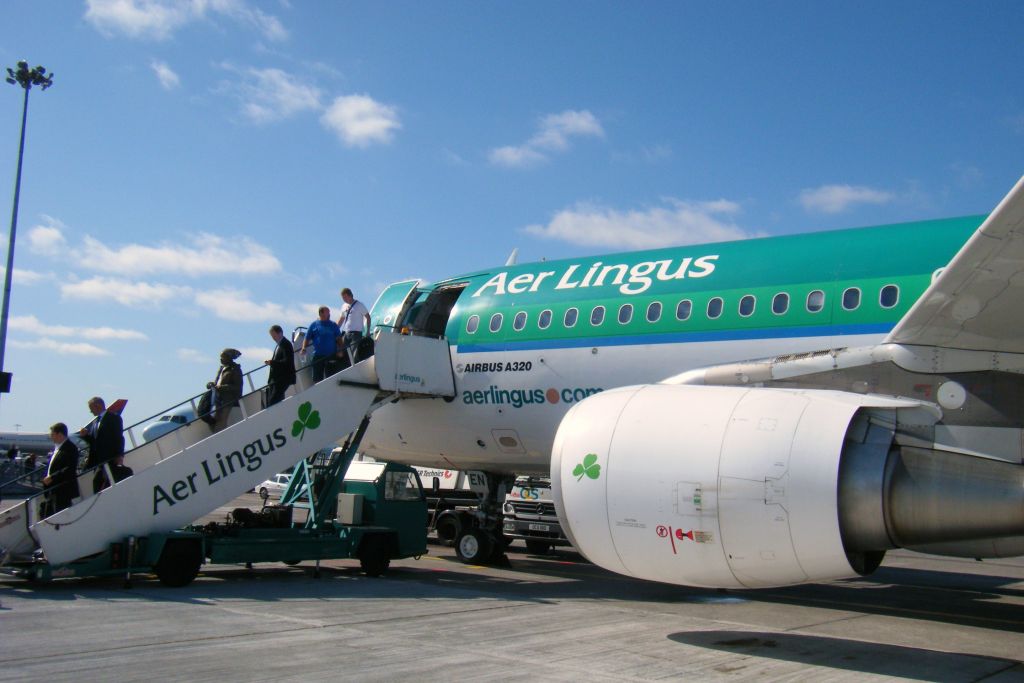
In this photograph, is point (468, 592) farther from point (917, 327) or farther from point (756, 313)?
point (917, 327)

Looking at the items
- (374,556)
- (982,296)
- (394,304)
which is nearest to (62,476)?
(374,556)

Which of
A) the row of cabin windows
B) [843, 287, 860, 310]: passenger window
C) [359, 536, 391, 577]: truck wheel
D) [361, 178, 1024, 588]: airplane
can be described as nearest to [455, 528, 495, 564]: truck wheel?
[359, 536, 391, 577]: truck wheel

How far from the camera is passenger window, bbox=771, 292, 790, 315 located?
10773 millimetres

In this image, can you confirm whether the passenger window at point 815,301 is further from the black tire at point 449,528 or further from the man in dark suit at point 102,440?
the man in dark suit at point 102,440

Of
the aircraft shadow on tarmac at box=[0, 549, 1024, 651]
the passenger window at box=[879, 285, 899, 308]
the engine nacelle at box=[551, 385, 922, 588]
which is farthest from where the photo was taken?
the aircraft shadow on tarmac at box=[0, 549, 1024, 651]

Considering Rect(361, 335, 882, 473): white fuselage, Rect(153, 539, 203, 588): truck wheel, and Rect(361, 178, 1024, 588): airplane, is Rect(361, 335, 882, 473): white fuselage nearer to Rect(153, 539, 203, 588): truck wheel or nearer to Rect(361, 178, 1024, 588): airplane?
Rect(361, 178, 1024, 588): airplane

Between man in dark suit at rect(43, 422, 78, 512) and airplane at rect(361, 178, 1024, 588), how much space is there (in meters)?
6.83

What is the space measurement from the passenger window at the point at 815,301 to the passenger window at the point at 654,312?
6.64ft

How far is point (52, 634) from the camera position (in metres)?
8.05

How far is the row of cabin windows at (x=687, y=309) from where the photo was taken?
33.7 feet

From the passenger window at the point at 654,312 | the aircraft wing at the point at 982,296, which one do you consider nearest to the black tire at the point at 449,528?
the passenger window at the point at 654,312

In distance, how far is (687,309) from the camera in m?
11.6

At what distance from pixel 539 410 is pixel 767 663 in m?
6.04

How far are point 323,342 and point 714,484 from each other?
805 centimetres
